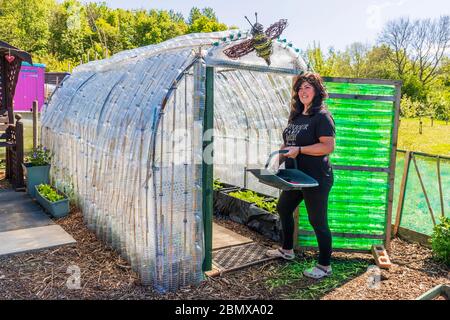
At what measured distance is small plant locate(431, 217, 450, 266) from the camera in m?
4.39

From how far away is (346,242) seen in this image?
4.70 meters

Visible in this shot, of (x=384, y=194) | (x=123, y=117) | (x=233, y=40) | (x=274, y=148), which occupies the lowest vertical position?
(x=384, y=194)

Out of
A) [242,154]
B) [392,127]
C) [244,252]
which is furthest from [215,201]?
[392,127]

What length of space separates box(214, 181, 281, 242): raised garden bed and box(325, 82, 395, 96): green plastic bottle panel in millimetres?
1745

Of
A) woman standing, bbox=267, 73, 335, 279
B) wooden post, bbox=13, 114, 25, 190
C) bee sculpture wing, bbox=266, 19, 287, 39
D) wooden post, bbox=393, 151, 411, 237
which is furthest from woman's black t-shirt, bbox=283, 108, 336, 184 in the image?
wooden post, bbox=13, 114, 25, 190

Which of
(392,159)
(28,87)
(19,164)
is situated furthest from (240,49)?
(28,87)

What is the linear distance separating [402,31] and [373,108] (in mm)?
41701

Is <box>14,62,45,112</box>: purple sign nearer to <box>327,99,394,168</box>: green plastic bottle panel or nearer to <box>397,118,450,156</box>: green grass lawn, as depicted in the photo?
<box>397,118,450,156</box>: green grass lawn

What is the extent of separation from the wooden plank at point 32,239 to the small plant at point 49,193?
2.18 feet

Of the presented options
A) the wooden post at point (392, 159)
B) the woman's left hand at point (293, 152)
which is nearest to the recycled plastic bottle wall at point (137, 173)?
the woman's left hand at point (293, 152)

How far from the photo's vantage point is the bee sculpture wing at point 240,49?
13.4 ft

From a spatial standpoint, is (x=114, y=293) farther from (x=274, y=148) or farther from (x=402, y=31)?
(x=402, y=31)

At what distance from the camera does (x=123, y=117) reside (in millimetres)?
4320

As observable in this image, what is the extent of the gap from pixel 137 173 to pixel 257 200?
251 centimetres
